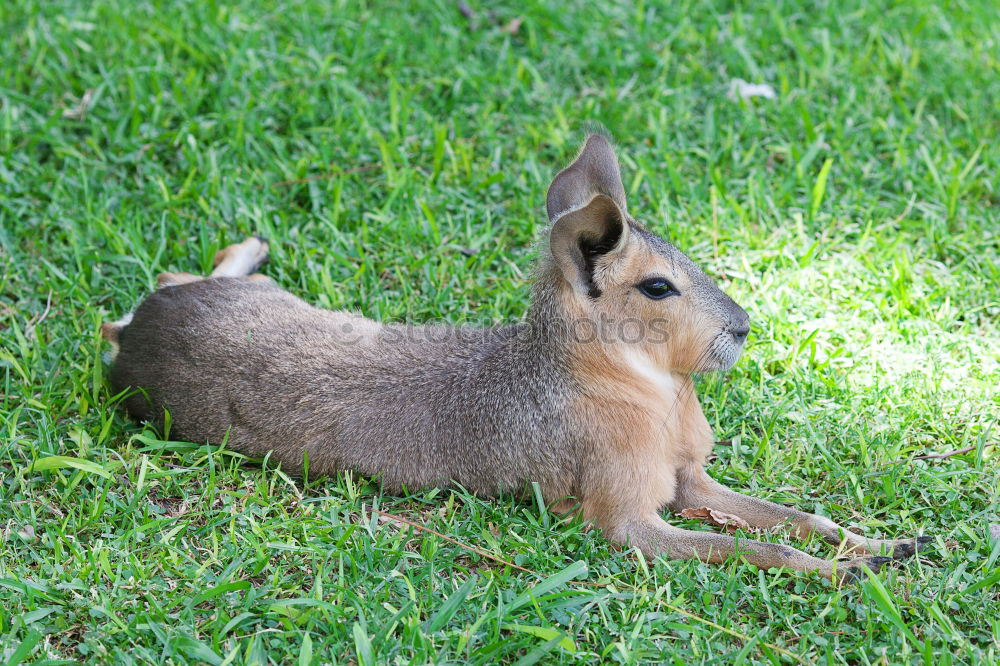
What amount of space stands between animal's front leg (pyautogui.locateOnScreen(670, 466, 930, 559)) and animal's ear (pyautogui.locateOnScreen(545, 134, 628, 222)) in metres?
1.01

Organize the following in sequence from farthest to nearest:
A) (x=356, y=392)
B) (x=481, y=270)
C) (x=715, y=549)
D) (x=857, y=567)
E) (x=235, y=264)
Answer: (x=481, y=270), (x=235, y=264), (x=356, y=392), (x=715, y=549), (x=857, y=567)

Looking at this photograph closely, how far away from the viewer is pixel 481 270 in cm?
486

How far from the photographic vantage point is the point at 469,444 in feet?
12.1

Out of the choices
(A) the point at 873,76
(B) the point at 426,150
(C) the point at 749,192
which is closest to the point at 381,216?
(B) the point at 426,150

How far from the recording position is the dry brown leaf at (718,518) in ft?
11.9

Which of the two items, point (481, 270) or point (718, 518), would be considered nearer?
point (718, 518)

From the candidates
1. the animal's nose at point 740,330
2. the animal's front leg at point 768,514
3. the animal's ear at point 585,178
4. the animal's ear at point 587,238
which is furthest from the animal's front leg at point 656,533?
the animal's ear at point 585,178

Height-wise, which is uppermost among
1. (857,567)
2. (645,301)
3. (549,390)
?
(645,301)

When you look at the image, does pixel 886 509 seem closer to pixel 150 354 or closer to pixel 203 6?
pixel 150 354

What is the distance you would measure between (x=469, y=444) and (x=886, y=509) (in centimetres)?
145

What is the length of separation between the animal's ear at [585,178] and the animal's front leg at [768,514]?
3.31 ft

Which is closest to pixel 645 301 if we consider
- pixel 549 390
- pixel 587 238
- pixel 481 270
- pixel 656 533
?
pixel 587 238

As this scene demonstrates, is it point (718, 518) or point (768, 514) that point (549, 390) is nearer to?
point (718, 518)

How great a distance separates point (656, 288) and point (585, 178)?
19.7 inches
